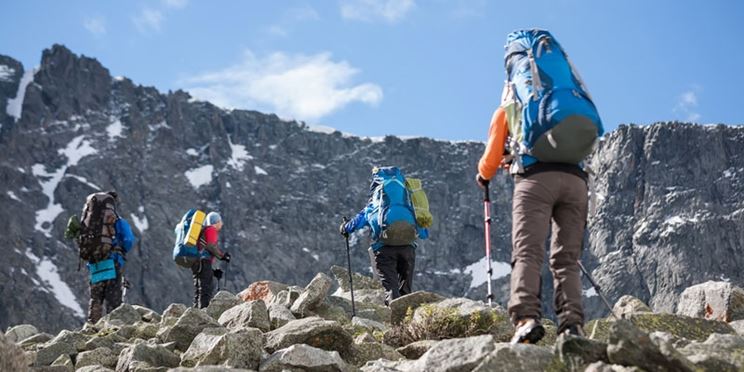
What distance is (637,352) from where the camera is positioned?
4262 mm

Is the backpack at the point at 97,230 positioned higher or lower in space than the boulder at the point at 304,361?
higher

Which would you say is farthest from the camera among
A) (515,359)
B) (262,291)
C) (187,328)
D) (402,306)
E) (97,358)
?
(262,291)

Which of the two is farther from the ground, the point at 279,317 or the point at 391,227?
the point at 391,227

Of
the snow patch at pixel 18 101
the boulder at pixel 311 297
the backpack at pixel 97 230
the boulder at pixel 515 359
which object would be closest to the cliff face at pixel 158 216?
the snow patch at pixel 18 101

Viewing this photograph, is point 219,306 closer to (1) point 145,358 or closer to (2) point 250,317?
(2) point 250,317

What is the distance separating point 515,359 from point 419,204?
8.09m

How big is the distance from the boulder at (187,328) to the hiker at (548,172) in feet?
11.1

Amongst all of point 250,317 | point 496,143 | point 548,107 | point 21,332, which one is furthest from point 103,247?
point 548,107

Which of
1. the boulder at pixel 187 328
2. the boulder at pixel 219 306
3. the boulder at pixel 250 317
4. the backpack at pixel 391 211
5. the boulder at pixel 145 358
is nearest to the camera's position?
the boulder at pixel 145 358

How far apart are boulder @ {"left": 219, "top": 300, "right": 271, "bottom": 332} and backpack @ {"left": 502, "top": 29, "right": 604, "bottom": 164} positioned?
3551mm

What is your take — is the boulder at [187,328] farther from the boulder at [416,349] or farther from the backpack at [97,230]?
the backpack at [97,230]

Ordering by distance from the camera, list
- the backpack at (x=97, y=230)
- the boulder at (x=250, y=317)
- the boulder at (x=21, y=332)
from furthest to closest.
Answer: the backpack at (x=97, y=230), the boulder at (x=21, y=332), the boulder at (x=250, y=317)

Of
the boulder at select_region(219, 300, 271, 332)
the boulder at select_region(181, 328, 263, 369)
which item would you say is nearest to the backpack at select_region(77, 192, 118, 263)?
the boulder at select_region(219, 300, 271, 332)

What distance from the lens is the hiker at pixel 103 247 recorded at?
1413 centimetres
